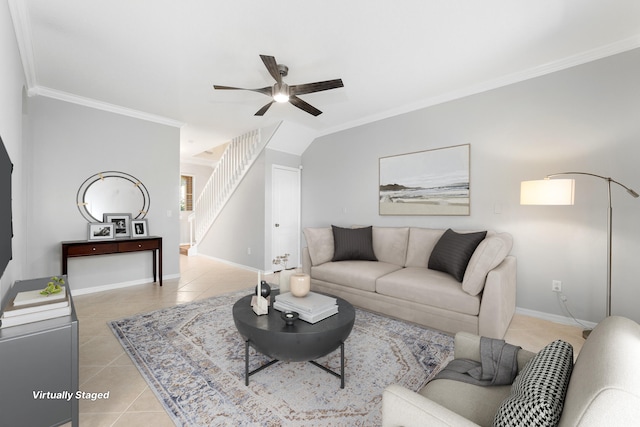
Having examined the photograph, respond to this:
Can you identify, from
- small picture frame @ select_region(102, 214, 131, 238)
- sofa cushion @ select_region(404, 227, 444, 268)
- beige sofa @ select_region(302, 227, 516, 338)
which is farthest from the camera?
small picture frame @ select_region(102, 214, 131, 238)

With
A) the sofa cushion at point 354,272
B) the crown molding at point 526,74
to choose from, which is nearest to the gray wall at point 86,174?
the sofa cushion at point 354,272

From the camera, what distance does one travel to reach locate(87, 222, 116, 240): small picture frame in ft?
12.5

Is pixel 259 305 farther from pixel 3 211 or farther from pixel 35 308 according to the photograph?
pixel 3 211

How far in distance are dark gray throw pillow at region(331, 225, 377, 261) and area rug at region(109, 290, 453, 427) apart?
0.97 metres

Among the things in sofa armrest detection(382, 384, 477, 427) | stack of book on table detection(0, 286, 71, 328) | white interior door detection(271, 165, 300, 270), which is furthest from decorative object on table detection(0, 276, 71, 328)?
white interior door detection(271, 165, 300, 270)

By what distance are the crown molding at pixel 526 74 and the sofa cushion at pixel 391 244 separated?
67.5 inches

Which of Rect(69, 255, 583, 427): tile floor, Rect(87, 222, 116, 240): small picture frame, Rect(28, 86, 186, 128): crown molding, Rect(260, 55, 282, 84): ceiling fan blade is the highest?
Rect(28, 86, 186, 128): crown molding

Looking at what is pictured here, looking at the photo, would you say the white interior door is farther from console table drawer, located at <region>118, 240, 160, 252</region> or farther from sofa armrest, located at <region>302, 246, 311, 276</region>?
console table drawer, located at <region>118, 240, 160, 252</region>

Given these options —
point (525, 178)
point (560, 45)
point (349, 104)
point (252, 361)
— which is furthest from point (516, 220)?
point (252, 361)

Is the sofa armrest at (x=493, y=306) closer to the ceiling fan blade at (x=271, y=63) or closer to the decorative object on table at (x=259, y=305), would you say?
the decorative object on table at (x=259, y=305)

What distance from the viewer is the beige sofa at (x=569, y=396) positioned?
0.58m

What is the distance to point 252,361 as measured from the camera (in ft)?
7.00

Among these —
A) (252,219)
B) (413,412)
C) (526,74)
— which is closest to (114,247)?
(252,219)

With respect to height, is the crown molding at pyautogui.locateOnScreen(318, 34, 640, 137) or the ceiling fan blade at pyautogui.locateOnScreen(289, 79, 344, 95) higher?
the crown molding at pyautogui.locateOnScreen(318, 34, 640, 137)
